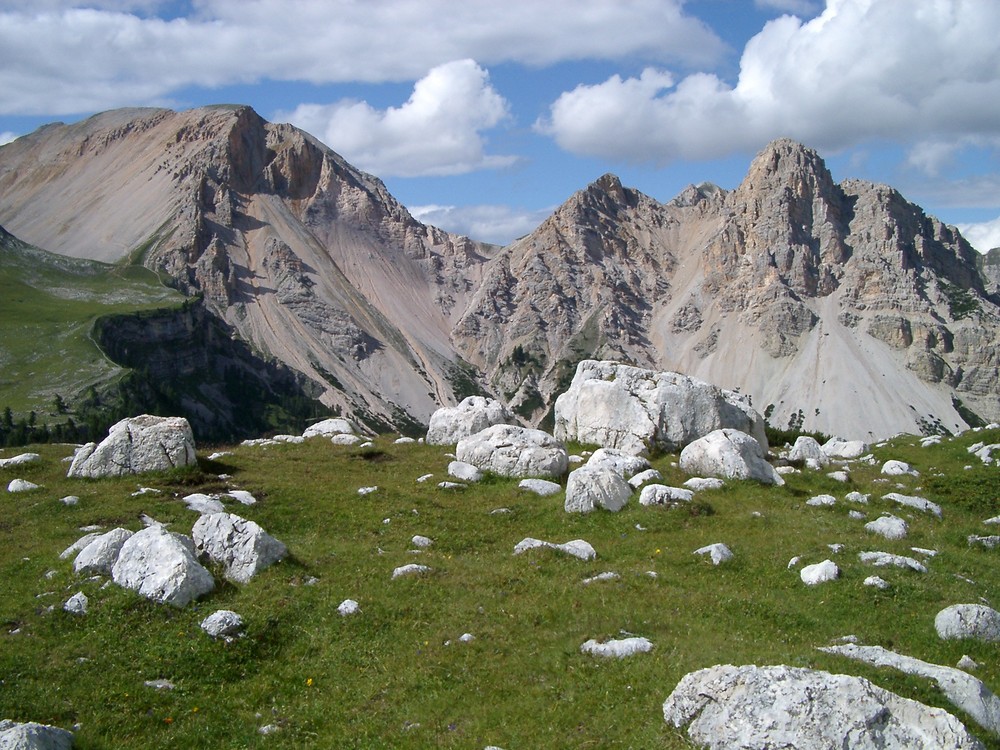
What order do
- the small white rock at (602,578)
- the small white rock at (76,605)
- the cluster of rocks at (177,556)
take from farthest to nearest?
the small white rock at (602,578)
the cluster of rocks at (177,556)
the small white rock at (76,605)

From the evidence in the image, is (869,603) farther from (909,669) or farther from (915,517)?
(915,517)

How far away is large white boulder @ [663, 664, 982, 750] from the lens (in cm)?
1372

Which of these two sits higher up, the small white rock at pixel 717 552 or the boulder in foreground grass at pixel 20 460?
the boulder in foreground grass at pixel 20 460

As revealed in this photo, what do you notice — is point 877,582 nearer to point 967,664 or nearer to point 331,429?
point 967,664

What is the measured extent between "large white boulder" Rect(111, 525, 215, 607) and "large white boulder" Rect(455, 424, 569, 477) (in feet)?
60.4

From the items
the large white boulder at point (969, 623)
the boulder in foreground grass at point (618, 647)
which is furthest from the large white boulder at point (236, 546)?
the large white boulder at point (969, 623)

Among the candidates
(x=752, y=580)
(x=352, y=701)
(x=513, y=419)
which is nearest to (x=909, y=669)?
(x=752, y=580)

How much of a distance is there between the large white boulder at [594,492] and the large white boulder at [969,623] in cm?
1401

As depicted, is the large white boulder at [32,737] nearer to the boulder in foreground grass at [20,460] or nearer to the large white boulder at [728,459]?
the boulder in foreground grass at [20,460]

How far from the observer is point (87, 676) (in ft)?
62.2

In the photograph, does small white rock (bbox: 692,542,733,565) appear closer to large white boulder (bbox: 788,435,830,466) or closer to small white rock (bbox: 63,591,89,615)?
small white rock (bbox: 63,591,89,615)

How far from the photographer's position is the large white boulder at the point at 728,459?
38562 millimetres

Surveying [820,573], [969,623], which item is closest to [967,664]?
[969,623]

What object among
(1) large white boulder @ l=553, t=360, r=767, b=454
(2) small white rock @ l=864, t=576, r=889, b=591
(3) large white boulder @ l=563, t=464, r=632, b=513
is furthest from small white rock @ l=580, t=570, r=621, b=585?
(1) large white boulder @ l=553, t=360, r=767, b=454
